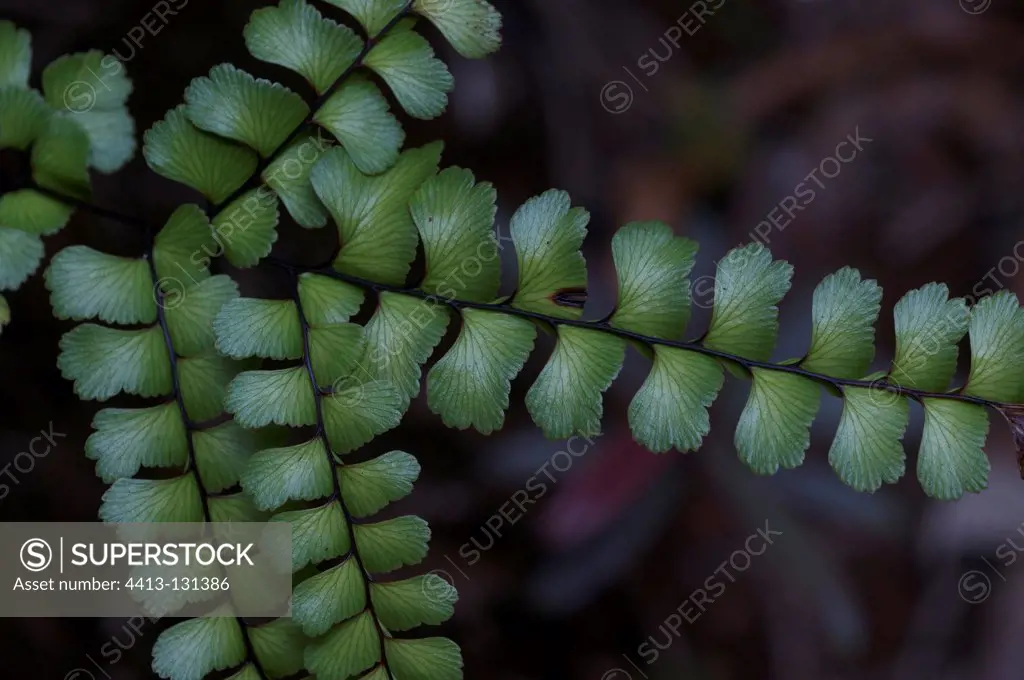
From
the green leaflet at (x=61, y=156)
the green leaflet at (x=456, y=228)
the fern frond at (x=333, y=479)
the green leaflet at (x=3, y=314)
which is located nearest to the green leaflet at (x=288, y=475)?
the fern frond at (x=333, y=479)

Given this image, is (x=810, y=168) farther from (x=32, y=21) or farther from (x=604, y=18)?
(x=32, y=21)

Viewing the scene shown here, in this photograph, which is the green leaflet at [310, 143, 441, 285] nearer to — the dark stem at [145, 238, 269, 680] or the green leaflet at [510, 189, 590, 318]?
the green leaflet at [510, 189, 590, 318]

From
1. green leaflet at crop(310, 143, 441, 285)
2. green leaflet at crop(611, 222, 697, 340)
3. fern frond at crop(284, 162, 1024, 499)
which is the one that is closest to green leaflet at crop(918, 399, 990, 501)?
fern frond at crop(284, 162, 1024, 499)

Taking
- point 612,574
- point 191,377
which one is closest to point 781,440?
point 191,377

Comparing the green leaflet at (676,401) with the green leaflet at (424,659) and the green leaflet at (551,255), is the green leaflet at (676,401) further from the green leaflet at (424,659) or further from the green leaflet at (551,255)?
the green leaflet at (424,659)

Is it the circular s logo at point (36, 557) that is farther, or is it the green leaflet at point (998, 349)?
the circular s logo at point (36, 557)

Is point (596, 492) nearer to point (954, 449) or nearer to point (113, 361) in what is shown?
point (954, 449)

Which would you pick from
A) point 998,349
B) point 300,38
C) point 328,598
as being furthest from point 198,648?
point 998,349
